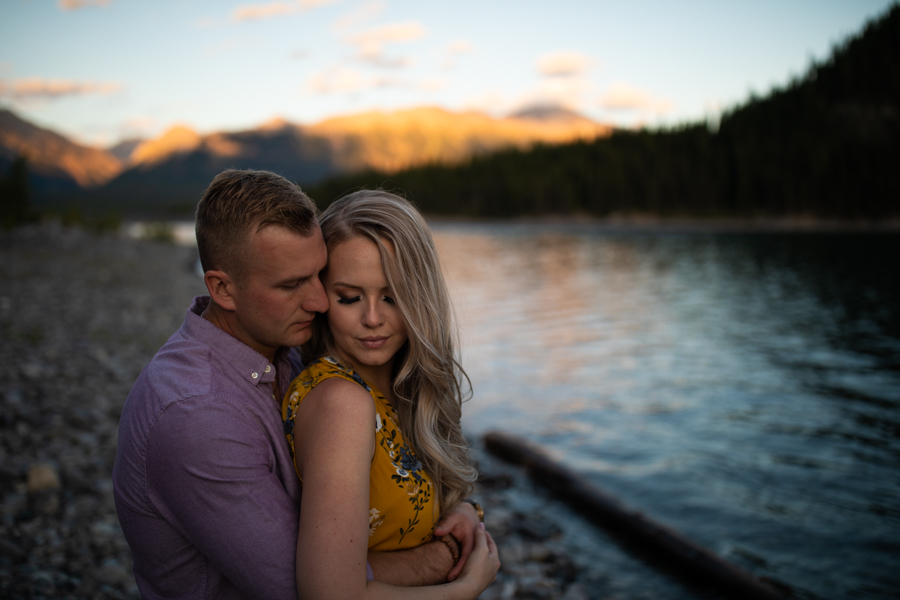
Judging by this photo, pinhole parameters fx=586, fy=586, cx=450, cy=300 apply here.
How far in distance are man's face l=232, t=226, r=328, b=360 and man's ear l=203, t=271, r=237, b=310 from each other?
0.02 meters

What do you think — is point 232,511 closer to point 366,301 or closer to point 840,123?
point 366,301

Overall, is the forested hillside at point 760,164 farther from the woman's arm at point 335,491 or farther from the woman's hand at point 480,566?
the woman's arm at point 335,491

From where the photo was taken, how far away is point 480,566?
2.34 meters

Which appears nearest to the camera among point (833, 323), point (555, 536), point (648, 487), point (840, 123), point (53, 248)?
point (555, 536)

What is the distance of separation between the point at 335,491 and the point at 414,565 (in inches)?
24.0

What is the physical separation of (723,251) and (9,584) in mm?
49705

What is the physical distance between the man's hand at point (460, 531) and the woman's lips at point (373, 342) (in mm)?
777

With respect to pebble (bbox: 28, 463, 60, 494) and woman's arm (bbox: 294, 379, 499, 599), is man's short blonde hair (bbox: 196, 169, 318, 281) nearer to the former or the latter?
woman's arm (bbox: 294, 379, 499, 599)

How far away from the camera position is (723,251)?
46500mm

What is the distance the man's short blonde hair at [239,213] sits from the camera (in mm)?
1952

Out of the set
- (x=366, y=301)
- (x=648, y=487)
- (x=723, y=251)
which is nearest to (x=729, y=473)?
(x=648, y=487)

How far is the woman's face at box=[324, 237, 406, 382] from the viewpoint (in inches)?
90.4

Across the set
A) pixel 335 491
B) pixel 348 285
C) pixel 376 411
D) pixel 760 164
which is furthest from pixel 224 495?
pixel 760 164

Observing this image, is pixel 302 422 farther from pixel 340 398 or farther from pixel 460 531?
pixel 460 531
